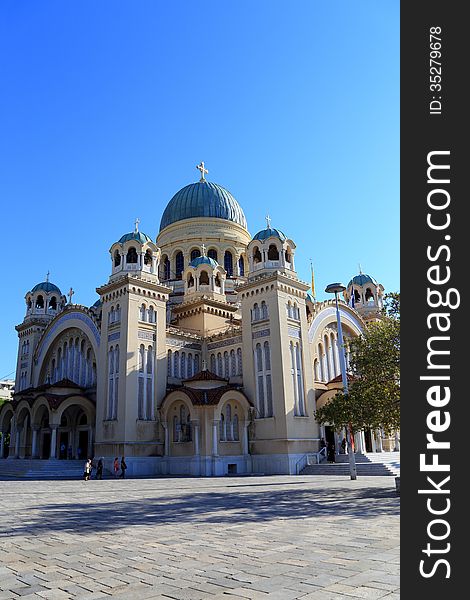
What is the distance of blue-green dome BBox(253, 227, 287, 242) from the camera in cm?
3944

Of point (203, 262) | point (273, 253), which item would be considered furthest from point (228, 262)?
point (273, 253)

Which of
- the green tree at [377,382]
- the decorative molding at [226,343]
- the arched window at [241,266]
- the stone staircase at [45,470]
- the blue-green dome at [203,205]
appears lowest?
the stone staircase at [45,470]

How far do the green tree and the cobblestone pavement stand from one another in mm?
3569

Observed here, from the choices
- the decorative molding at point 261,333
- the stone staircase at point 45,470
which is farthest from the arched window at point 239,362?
the stone staircase at point 45,470

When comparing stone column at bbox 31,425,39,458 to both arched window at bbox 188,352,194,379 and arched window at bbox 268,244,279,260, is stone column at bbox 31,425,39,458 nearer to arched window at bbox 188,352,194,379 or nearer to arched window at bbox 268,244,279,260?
arched window at bbox 188,352,194,379

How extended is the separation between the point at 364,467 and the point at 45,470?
67.2 ft

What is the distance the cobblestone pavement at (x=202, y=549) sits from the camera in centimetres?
675

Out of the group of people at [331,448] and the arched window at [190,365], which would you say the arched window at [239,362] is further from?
the group of people at [331,448]

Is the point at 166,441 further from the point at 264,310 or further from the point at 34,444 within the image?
the point at 34,444

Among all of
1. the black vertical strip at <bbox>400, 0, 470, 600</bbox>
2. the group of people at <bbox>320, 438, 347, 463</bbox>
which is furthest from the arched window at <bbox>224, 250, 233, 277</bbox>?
the black vertical strip at <bbox>400, 0, 470, 600</bbox>

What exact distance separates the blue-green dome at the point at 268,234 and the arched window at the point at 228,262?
1303cm

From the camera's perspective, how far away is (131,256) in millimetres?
40469

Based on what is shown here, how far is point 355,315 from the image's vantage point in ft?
155

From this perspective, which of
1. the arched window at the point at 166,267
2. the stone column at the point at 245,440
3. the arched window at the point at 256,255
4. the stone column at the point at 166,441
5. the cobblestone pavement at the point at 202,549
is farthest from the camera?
the arched window at the point at 166,267
